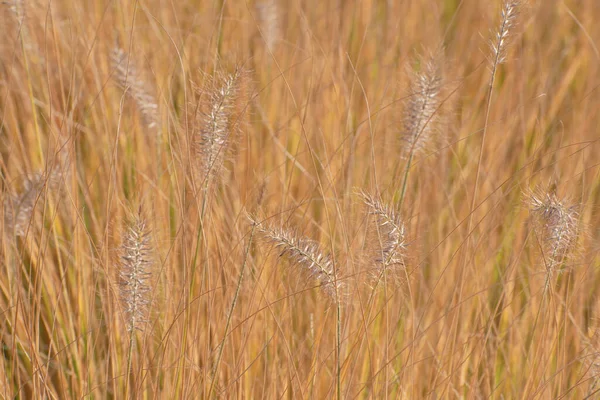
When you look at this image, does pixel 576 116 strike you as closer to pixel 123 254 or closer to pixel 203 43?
pixel 203 43

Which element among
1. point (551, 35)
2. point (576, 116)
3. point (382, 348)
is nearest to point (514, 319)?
point (382, 348)

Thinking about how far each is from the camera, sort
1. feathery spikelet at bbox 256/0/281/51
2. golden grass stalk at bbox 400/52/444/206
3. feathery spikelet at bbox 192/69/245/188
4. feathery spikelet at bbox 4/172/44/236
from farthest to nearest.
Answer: feathery spikelet at bbox 256/0/281/51 < feathery spikelet at bbox 4/172/44/236 < golden grass stalk at bbox 400/52/444/206 < feathery spikelet at bbox 192/69/245/188

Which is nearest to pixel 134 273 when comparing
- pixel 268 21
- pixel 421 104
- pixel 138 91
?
pixel 138 91

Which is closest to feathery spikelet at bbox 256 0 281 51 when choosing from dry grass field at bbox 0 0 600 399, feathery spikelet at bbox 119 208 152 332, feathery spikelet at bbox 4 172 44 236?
dry grass field at bbox 0 0 600 399

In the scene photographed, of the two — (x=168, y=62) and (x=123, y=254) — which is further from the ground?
(x=168, y=62)

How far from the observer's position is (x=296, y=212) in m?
1.76

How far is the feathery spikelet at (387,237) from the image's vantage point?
1113 millimetres

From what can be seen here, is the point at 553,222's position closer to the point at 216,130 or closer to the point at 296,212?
the point at 216,130

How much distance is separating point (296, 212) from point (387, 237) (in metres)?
0.61

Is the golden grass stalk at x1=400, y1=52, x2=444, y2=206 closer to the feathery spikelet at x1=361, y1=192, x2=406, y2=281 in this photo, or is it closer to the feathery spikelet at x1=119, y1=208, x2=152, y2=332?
the feathery spikelet at x1=361, y1=192, x2=406, y2=281

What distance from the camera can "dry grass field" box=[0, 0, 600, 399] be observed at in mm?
1285

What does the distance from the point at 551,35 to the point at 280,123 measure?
3.45 feet

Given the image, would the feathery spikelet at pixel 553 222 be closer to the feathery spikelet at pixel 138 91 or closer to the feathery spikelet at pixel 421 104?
the feathery spikelet at pixel 421 104

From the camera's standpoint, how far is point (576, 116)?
208 centimetres
